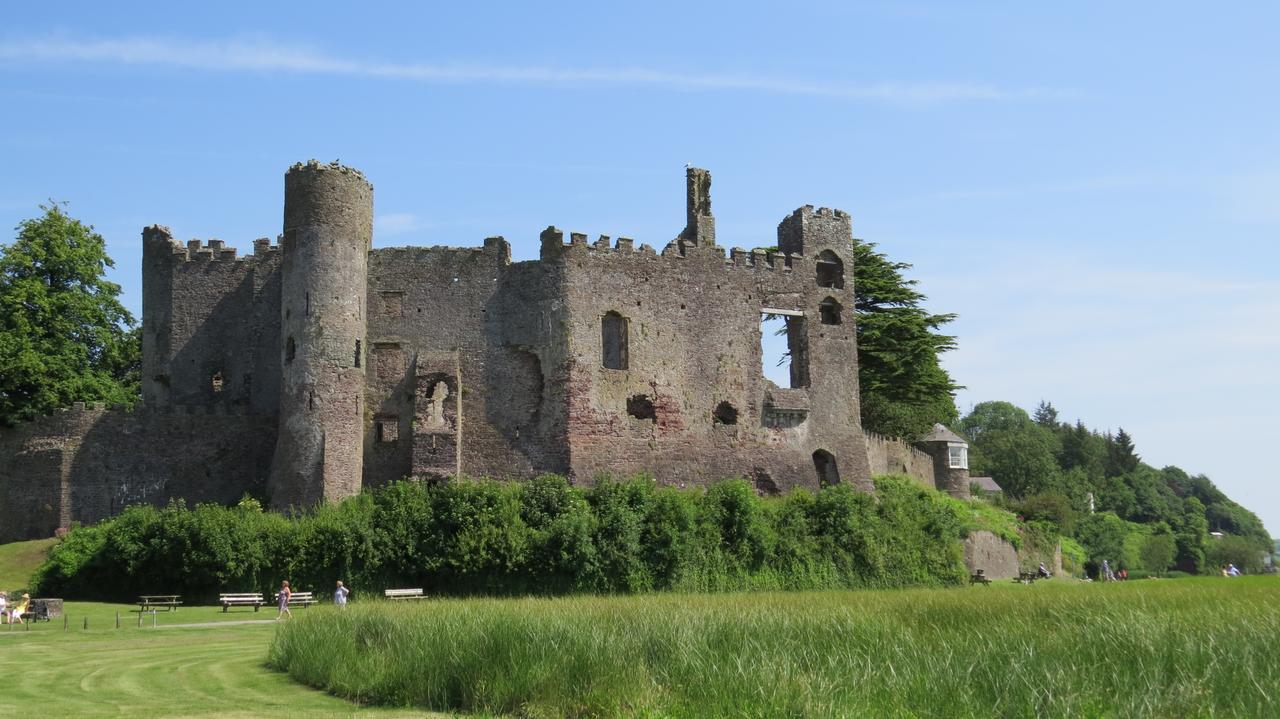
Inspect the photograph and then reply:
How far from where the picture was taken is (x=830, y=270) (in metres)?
46.8

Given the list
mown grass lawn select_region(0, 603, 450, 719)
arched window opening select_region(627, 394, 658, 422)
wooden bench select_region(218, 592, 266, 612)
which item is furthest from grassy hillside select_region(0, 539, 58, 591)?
arched window opening select_region(627, 394, 658, 422)

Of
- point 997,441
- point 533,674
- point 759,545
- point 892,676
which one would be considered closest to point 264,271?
point 759,545

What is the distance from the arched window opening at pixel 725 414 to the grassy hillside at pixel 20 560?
65.6 feet

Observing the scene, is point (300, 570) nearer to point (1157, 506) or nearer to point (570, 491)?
point (570, 491)

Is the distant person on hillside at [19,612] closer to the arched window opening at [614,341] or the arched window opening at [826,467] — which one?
the arched window opening at [614,341]

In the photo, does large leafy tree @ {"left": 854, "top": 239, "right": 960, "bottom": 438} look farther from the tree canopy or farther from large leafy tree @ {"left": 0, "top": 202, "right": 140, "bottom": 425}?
large leafy tree @ {"left": 0, "top": 202, "right": 140, "bottom": 425}

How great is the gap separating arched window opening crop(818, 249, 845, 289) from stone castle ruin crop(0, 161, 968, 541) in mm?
1043

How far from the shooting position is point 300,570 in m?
34.2

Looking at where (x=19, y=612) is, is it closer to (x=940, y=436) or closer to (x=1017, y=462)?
(x=940, y=436)

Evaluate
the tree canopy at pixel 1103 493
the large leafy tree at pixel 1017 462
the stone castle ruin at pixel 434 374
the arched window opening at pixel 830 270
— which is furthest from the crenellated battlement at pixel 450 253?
the large leafy tree at pixel 1017 462

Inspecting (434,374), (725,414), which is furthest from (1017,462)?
(434,374)

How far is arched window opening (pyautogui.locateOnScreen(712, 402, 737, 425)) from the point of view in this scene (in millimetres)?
42938

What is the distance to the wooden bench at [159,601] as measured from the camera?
3165 centimetres

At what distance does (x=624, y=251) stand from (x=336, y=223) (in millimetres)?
9067
